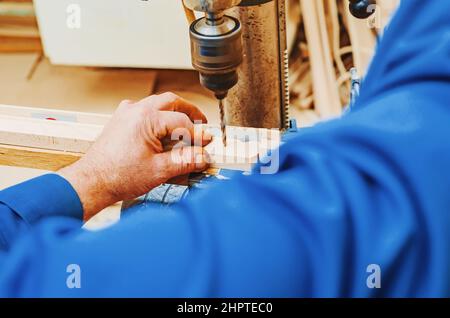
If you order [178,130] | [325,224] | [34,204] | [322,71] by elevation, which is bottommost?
[325,224]

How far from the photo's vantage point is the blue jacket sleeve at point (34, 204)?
1.97ft

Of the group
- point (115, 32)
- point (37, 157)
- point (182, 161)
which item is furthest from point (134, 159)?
point (115, 32)

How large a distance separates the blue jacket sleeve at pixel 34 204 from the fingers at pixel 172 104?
0.15 meters

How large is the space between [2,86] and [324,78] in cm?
91

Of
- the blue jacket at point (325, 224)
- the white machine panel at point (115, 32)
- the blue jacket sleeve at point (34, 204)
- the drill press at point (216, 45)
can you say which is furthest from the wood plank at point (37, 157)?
the white machine panel at point (115, 32)

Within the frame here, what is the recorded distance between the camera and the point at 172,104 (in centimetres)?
77

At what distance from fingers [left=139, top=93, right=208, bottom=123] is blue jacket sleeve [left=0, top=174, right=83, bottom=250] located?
5.8 inches

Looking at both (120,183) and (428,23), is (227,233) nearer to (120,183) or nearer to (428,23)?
(428,23)

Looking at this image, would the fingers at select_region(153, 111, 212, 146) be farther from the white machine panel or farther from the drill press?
the white machine panel

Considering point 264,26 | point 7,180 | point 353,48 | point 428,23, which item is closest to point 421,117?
point 428,23

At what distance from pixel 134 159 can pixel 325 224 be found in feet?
1.45

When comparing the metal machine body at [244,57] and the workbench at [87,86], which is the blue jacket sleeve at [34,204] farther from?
the workbench at [87,86]

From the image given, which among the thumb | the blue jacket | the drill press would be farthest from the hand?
the blue jacket

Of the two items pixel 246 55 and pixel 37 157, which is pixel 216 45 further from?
pixel 37 157
